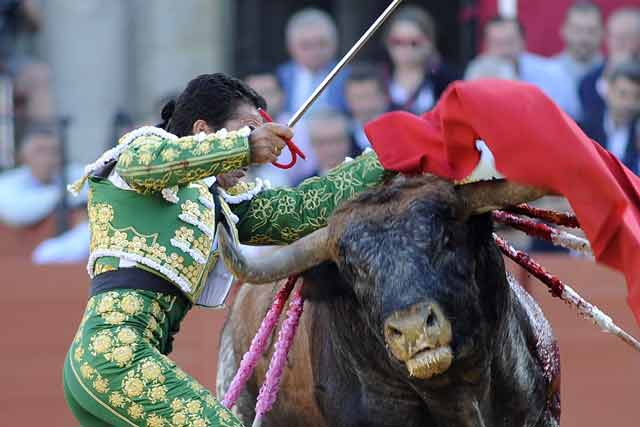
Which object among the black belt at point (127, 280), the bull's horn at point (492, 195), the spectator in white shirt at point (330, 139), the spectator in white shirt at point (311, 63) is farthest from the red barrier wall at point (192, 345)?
the black belt at point (127, 280)

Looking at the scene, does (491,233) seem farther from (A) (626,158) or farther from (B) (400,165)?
(A) (626,158)

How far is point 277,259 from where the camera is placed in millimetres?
4336

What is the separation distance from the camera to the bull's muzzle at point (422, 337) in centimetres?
379

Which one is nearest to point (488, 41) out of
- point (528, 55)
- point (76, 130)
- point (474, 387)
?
point (528, 55)

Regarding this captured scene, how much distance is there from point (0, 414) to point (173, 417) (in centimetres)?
454

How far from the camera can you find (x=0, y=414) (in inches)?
326

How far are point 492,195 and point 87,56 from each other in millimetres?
6462

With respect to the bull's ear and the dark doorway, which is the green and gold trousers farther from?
the dark doorway

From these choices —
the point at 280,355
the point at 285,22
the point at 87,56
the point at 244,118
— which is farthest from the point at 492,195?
the point at 285,22

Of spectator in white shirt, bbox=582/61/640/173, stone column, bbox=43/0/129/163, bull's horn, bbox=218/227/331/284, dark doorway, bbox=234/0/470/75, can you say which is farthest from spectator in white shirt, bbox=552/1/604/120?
bull's horn, bbox=218/227/331/284

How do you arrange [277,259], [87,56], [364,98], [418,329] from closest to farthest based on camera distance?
[418,329] < [277,259] < [364,98] < [87,56]

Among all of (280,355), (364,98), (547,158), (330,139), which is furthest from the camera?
(364,98)

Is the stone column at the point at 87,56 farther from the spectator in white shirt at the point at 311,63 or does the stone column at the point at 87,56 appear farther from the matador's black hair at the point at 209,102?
the matador's black hair at the point at 209,102

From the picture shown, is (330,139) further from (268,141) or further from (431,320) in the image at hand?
(431,320)
